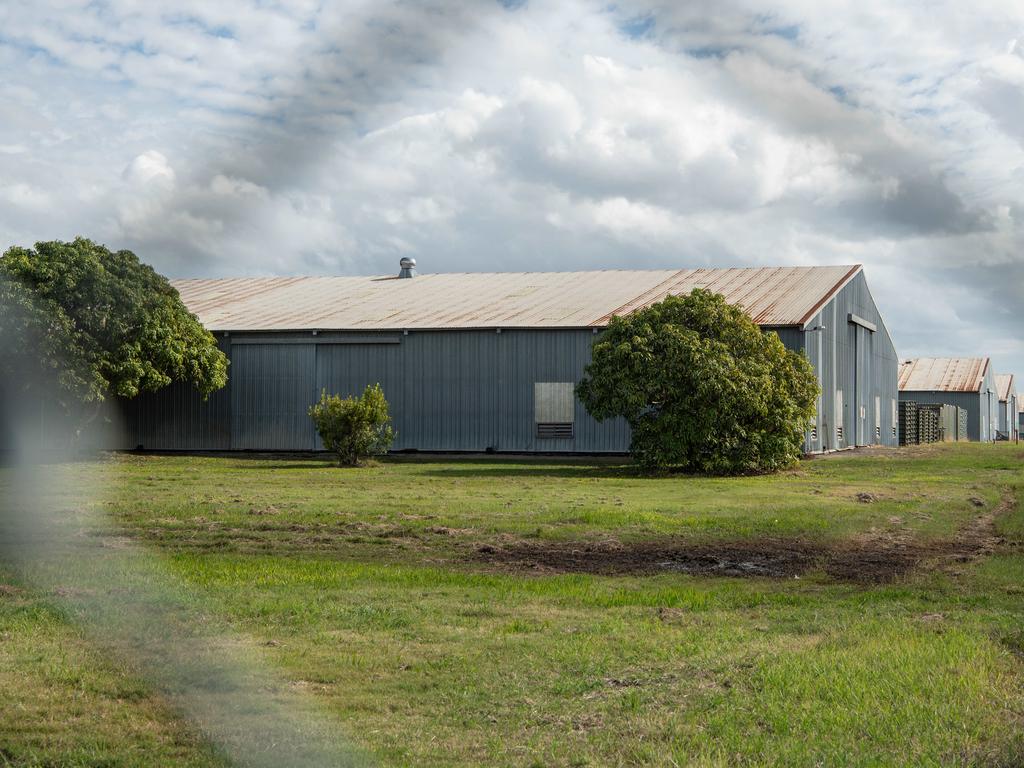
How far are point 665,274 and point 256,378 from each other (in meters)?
19.0

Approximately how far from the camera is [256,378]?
1823 inches

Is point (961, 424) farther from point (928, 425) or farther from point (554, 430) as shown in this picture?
point (554, 430)

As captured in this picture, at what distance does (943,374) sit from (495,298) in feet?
160

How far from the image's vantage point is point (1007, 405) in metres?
106

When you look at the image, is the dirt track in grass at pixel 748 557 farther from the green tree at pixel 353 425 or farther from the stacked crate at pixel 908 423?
the stacked crate at pixel 908 423

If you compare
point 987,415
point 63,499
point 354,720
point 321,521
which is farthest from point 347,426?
point 987,415

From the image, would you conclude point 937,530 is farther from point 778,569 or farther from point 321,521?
point 321,521

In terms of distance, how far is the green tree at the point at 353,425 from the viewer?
36.2 meters

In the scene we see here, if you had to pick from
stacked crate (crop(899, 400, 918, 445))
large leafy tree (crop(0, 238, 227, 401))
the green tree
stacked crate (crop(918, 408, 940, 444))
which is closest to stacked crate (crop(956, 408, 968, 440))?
stacked crate (crop(918, 408, 940, 444))

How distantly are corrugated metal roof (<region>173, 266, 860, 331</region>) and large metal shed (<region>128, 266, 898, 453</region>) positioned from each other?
0.12 m

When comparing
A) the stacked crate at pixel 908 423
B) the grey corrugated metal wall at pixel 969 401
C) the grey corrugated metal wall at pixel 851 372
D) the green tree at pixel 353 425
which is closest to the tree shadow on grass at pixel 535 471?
the green tree at pixel 353 425

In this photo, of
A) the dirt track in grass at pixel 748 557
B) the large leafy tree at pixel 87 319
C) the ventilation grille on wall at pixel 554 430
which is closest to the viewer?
the dirt track in grass at pixel 748 557

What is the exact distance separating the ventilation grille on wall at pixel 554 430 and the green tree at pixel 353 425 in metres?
8.25

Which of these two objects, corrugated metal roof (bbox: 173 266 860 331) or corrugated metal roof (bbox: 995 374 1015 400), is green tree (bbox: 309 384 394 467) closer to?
corrugated metal roof (bbox: 173 266 860 331)
